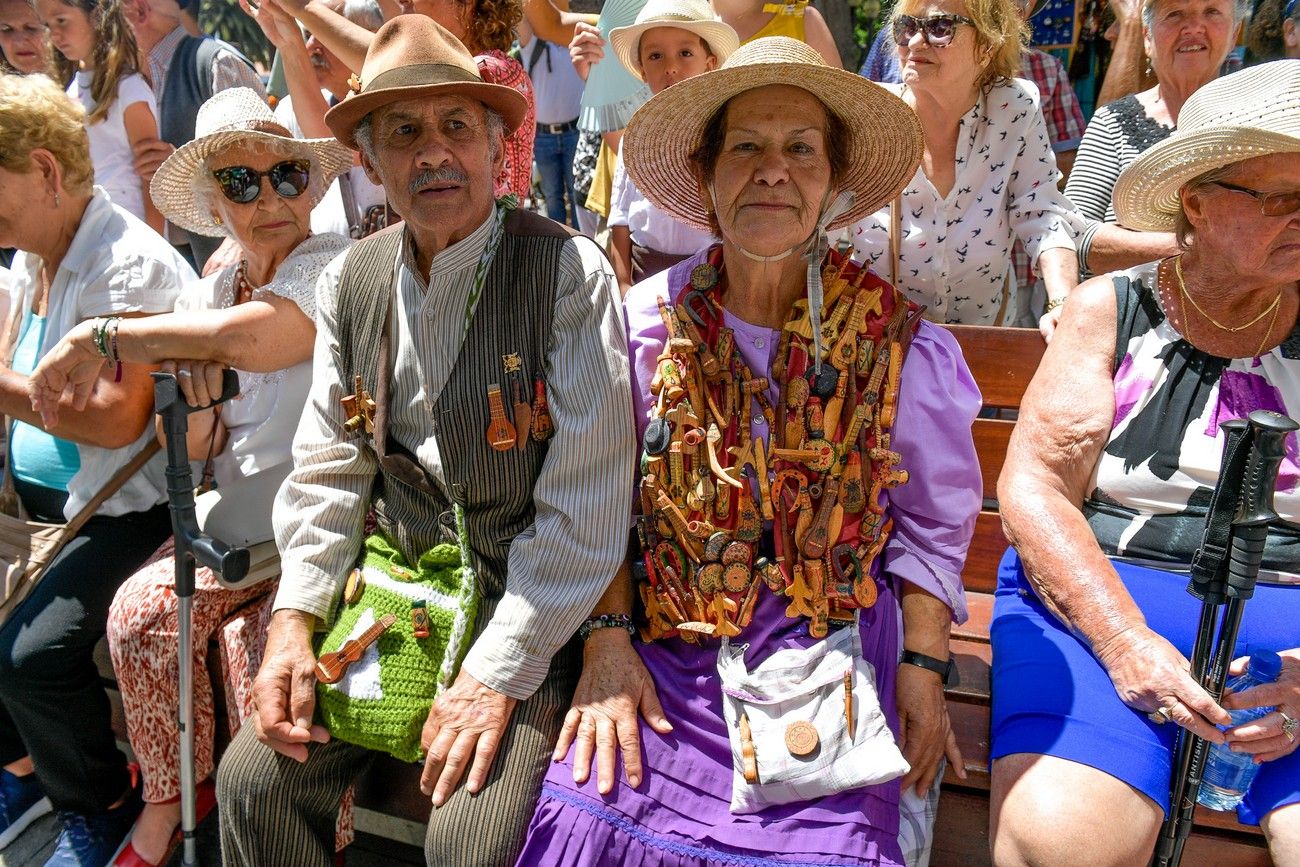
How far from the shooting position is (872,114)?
7.18 feet

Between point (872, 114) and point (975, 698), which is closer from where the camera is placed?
point (872, 114)

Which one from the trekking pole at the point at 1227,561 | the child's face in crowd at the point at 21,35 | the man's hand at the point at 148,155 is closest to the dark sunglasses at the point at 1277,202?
the trekking pole at the point at 1227,561

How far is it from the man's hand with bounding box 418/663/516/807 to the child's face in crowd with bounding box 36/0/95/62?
3.67 m

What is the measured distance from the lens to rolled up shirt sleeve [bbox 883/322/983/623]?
7.03 feet

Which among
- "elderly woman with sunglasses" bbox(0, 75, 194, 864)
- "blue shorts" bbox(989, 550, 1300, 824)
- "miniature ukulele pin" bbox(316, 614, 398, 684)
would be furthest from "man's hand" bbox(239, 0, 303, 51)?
"blue shorts" bbox(989, 550, 1300, 824)

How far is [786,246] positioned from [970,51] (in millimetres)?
1182

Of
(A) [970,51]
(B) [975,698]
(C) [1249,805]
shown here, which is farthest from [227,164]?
(C) [1249,805]

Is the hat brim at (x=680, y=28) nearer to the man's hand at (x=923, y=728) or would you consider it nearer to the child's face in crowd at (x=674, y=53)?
the child's face in crowd at (x=674, y=53)

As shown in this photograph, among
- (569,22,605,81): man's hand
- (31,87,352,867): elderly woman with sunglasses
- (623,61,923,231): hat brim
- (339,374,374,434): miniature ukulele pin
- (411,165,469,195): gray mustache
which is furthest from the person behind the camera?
(569,22,605,81): man's hand

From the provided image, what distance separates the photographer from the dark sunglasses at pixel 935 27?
2.85 meters

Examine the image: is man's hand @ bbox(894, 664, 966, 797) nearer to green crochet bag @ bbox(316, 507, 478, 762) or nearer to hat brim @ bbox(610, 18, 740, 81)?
green crochet bag @ bbox(316, 507, 478, 762)

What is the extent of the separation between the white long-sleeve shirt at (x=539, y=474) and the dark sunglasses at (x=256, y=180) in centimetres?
45

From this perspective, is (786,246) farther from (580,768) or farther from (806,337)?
(580,768)

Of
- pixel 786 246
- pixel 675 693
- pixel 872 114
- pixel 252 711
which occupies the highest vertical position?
pixel 872 114
